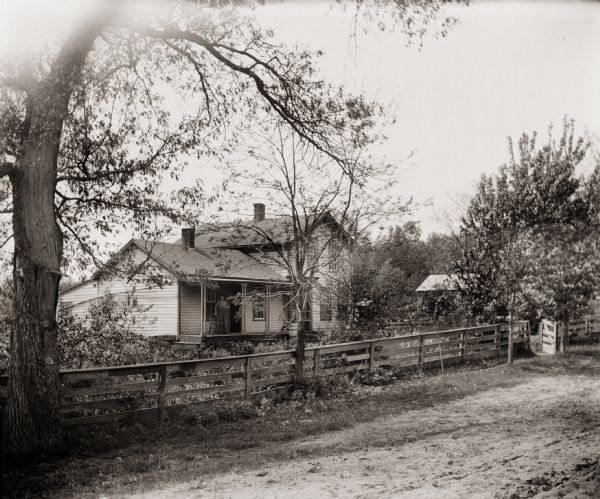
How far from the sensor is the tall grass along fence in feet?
25.0

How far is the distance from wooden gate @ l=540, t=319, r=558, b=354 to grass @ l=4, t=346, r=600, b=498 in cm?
795

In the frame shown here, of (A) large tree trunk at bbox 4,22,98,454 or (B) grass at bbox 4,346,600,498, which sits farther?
(A) large tree trunk at bbox 4,22,98,454

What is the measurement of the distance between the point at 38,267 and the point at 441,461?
516cm

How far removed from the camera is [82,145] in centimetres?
848

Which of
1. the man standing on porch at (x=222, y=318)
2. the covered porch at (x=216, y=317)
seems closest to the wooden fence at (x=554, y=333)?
the covered porch at (x=216, y=317)

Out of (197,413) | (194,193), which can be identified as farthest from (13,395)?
(194,193)

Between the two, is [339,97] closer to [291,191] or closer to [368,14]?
[368,14]

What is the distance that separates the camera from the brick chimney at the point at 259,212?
10.8 metres

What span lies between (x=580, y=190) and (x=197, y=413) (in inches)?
480

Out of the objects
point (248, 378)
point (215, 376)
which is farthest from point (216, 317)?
point (215, 376)

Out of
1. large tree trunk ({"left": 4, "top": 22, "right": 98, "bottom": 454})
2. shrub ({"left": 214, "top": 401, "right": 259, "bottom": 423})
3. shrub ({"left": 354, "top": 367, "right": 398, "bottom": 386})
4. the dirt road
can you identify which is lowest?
shrub ({"left": 354, "top": 367, "right": 398, "bottom": 386})

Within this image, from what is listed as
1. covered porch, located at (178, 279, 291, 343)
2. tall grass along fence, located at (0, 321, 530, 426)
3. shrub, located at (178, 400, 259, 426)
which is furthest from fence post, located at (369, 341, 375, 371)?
covered porch, located at (178, 279, 291, 343)

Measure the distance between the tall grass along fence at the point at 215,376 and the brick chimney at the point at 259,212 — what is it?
2.64m

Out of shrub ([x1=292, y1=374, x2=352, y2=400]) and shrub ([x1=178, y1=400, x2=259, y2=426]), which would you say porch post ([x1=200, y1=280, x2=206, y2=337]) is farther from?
shrub ([x1=178, y1=400, x2=259, y2=426])
